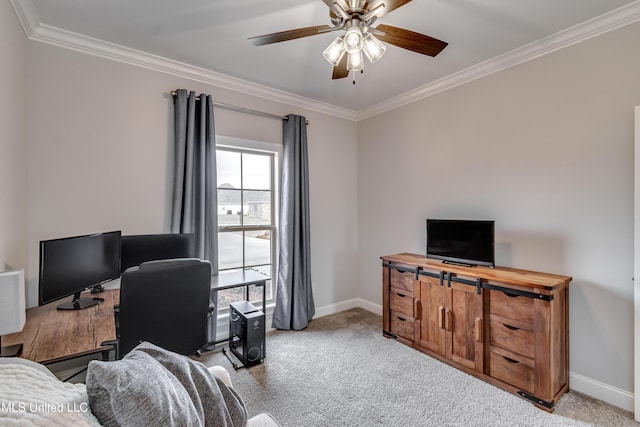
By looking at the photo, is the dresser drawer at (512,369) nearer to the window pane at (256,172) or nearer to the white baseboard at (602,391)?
the white baseboard at (602,391)

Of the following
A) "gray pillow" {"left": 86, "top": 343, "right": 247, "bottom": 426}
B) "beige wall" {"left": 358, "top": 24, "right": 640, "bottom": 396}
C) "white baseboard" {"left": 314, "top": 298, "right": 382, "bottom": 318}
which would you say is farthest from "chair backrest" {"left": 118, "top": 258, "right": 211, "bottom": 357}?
"beige wall" {"left": 358, "top": 24, "right": 640, "bottom": 396}

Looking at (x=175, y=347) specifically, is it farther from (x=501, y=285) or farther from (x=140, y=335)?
(x=501, y=285)

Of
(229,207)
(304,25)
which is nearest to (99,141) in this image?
(229,207)

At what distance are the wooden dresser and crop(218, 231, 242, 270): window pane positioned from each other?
1709 millimetres

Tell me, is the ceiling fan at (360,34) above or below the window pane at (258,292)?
above

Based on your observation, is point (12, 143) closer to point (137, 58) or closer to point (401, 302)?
point (137, 58)

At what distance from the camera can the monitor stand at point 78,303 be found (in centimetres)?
195

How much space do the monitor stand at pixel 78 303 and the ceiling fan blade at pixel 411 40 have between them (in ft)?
8.16

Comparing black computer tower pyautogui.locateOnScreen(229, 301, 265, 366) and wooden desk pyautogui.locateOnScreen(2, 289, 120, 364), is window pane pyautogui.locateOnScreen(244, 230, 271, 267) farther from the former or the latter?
wooden desk pyautogui.locateOnScreen(2, 289, 120, 364)

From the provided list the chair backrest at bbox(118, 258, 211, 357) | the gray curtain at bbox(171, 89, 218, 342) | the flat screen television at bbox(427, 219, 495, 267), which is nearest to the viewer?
the chair backrest at bbox(118, 258, 211, 357)

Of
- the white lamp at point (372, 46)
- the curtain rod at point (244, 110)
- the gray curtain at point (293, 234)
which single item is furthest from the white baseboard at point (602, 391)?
the curtain rod at point (244, 110)

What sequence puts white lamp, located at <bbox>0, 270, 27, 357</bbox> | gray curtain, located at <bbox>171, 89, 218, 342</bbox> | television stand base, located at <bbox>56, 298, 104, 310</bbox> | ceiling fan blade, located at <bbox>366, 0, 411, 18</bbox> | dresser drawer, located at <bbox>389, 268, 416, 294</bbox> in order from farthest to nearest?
dresser drawer, located at <bbox>389, 268, 416, 294</bbox> < gray curtain, located at <bbox>171, 89, 218, 342</bbox> < television stand base, located at <bbox>56, 298, 104, 310</bbox> < ceiling fan blade, located at <bbox>366, 0, 411, 18</bbox> < white lamp, located at <bbox>0, 270, 27, 357</bbox>

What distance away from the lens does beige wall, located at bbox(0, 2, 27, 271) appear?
1711mm

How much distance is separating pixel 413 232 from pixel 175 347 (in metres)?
2.62
